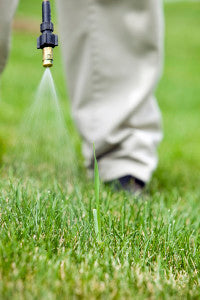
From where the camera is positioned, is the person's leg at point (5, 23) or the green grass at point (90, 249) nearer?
the green grass at point (90, 249)

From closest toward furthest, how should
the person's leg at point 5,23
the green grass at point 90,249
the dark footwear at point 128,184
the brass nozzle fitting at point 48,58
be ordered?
the green grass at point 90,249, the brass nozzle fitting at point 48,58, the person's leg at point 5,23, the dark footwear at point 128,184

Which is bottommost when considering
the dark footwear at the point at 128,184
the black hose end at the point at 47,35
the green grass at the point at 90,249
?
the green grass at the point at 90,249

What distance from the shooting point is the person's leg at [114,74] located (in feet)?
5.97

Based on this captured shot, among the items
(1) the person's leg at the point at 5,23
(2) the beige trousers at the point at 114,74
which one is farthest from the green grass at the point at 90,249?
(1) the person's leg at the point at 5,23

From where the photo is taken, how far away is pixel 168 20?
Answer: 2009 centimetres

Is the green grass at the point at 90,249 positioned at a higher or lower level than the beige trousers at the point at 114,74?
lower

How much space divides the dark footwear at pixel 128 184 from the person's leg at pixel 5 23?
0.69 metres

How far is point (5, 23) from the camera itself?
1.49m

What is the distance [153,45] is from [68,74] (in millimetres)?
417

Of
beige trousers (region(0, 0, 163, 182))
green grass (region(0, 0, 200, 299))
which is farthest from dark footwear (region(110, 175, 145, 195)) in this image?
green grass (region(0, 0, 200, 299))

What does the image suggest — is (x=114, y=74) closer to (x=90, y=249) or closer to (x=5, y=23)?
(x=5, y=23)

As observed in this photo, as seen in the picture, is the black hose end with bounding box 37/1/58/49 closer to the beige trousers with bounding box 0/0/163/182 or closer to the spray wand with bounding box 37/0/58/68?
the spray wand with bounding box 37/0/58/68

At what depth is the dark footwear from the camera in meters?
1.77

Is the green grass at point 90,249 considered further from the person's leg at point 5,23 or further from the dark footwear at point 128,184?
the person's leg at point 5,23
